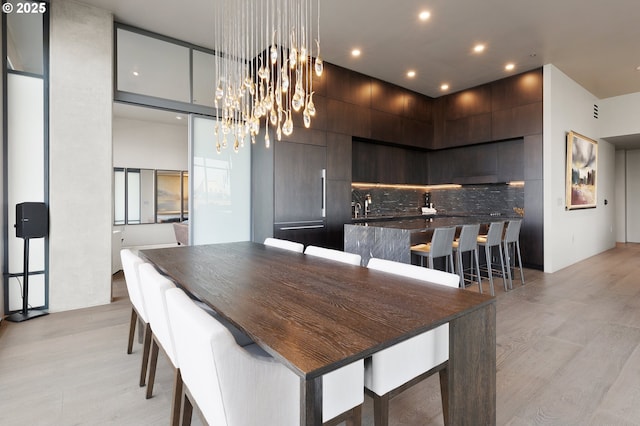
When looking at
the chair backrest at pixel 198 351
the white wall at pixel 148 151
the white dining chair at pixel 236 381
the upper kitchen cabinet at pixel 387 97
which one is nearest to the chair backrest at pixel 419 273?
the white dining chair at pixel 236 381

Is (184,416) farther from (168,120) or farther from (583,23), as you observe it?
(168,120)

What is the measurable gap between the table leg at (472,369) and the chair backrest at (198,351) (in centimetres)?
97

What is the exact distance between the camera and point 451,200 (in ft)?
23.2

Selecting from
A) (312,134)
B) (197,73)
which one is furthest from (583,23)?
(197,73)

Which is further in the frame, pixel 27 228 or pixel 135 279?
pixel 27 228

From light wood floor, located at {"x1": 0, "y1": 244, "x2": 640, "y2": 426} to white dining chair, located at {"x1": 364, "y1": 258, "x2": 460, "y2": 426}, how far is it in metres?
0.47

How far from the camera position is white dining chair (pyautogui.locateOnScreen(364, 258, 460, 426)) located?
1.40 meters

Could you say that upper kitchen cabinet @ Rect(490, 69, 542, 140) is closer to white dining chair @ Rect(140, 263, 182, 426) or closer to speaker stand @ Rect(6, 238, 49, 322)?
white dining chair @ Rect(140, 263, 182, 426)

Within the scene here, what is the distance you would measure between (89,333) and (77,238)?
1.24 metres

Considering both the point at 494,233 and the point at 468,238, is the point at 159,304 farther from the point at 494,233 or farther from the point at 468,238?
the point at 494,233

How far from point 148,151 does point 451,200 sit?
7.38 meters

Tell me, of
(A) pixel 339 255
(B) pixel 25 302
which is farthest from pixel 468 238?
(B) pixel 25 302

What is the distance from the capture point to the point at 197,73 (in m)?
4.68

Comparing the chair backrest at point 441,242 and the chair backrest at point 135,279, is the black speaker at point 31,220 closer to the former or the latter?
the chair backrest at point 135,279
